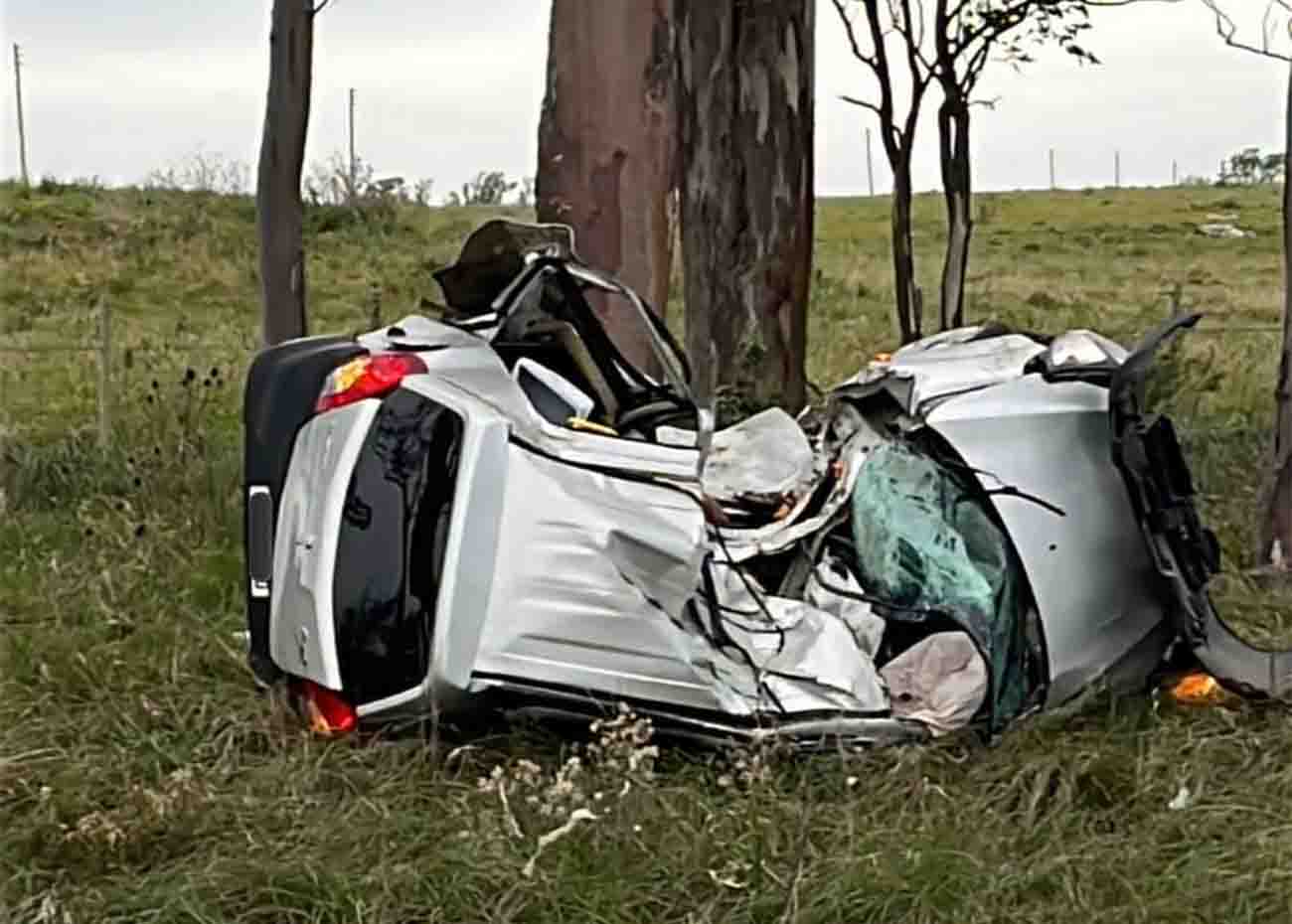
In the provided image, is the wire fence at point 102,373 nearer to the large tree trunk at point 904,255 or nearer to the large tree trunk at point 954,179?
the large tree trunk at point 954,179

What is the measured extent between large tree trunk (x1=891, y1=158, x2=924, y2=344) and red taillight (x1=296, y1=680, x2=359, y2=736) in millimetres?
6493

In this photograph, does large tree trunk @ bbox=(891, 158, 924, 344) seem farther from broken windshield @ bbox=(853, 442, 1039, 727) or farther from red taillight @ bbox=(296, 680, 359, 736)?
red taillight @ bbox=(296, 680, 359, 736)

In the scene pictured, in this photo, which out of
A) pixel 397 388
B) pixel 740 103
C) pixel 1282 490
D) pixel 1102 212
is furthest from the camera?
pixel 1102 212

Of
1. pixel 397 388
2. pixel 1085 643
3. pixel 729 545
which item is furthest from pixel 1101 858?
pixel 397 388

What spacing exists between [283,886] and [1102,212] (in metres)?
28.6

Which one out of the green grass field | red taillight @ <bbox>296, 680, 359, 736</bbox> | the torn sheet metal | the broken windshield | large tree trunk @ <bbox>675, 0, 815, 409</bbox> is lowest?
the green grass field

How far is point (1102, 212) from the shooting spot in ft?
100

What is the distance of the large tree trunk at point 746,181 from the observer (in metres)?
7.87

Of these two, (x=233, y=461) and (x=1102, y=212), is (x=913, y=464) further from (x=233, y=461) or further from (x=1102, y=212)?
(x=1102, y=212)

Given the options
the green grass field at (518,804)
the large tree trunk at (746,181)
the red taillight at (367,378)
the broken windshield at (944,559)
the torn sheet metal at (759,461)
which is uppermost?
the large tree trunk at (746,181)

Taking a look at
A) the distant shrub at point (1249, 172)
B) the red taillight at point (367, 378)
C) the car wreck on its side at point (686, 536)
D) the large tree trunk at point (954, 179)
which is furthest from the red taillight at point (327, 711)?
the distant shrub at point (1249, 172)

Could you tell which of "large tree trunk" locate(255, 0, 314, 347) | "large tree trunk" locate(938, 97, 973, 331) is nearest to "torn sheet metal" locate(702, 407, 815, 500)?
"large tree trunk" locate(255, 0, 314, 347)

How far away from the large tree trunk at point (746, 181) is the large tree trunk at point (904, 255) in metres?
2.70

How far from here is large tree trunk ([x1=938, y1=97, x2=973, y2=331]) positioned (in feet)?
35.6
